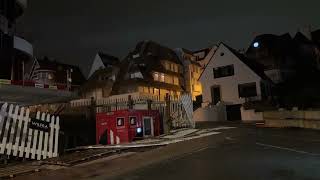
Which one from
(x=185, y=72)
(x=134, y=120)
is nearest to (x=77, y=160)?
(x=134, y=120)

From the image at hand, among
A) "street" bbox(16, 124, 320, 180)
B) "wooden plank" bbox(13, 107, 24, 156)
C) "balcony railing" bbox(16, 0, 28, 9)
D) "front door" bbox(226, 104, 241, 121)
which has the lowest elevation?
"street" bbox(16, 124, 320, 180)

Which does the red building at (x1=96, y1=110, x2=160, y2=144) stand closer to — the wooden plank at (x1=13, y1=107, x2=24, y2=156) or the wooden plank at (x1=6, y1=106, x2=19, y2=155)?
the wooden plank at (x1=13, y1=107, x2=24, y2=156)

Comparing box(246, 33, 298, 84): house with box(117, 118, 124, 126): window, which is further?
box(246, 33, 298, 84): house

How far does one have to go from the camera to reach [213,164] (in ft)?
29.5

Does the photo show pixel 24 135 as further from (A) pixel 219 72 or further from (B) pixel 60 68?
(B) pixel 60 68

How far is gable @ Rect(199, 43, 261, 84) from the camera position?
44.0 metres

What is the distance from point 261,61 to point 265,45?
9.72ft

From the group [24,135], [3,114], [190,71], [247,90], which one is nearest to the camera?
[3,114]

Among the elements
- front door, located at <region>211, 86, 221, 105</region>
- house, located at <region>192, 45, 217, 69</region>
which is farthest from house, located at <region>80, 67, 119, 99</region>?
house, located at <region>192, 45, 217, 69</region>

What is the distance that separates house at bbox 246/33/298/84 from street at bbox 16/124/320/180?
38336 millimetres

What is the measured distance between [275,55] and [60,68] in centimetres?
4293

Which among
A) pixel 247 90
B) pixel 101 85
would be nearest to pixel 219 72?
pixel 247 90

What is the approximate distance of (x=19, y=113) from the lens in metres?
12.2

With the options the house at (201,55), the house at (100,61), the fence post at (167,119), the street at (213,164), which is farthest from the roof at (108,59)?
the street at (213,164)
